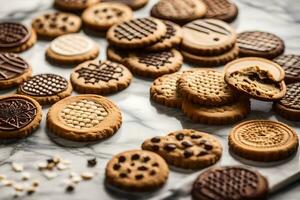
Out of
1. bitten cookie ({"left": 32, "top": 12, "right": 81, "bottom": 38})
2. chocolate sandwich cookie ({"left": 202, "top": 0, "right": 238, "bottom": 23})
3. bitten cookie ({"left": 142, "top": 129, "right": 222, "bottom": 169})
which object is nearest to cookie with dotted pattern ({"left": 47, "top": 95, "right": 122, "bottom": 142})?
bitten cookie ({"left": 142, "top": 129, "right": 222, "bottom": 169})

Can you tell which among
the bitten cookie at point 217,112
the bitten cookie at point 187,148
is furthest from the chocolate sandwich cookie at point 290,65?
the bitten cookie at point 187,148

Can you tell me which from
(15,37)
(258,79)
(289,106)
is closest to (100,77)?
(15,37)

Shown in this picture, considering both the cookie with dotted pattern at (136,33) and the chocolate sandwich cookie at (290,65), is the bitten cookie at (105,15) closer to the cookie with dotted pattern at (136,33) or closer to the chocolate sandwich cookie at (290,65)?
the cookie with dotted pattern at (136,33)

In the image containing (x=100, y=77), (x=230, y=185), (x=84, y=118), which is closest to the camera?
(x=230, y=185)

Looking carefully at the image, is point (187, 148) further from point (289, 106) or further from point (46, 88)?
point (46, 88)

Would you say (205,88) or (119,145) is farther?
(205,88)
